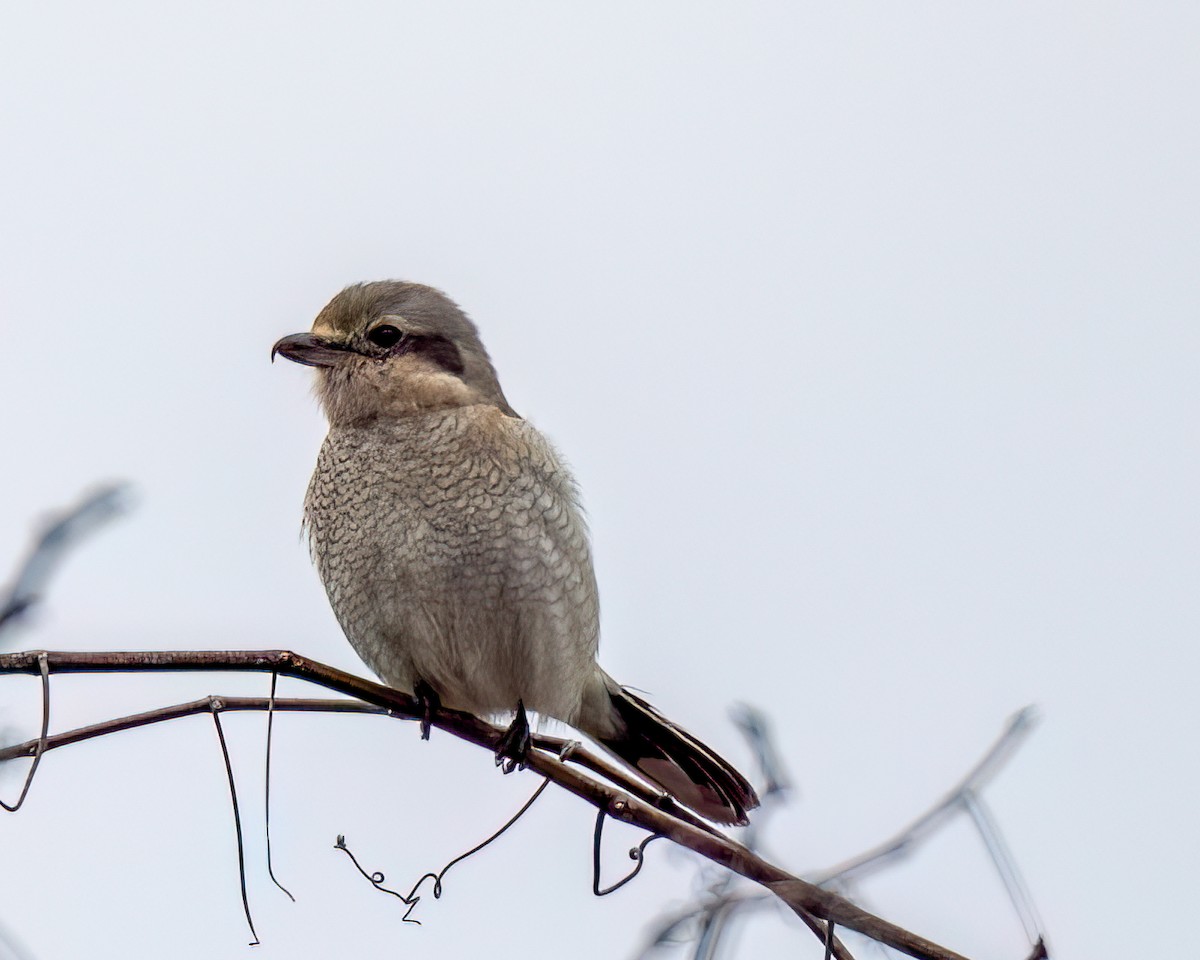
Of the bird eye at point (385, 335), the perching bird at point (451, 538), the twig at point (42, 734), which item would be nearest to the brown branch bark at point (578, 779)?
the twig at point (42, 734)

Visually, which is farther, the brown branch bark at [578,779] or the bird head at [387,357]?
the bird head at [387,357]

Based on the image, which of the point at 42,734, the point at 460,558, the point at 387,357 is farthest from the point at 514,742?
the point at 42,734

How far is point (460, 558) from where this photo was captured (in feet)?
11.0

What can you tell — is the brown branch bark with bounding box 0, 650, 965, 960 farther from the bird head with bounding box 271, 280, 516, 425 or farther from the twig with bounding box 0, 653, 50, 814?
the bird head with bounding box 271, 280, 516, 425

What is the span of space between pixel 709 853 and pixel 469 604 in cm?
164

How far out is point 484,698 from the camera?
356cm

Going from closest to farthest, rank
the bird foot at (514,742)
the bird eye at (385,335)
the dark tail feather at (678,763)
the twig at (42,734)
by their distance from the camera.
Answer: the twig at (42,734) → the bird foot at (514,742) → the dark tail feather at (678,763) → the bird eye at (385,335)

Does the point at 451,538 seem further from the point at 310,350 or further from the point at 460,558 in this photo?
the point at 310,350

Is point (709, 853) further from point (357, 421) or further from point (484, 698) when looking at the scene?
point (357, 421)

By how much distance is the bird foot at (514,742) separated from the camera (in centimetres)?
316

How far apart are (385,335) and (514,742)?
1145 millimetres

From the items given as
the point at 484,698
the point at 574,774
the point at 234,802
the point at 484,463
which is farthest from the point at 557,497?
the point at 234,802

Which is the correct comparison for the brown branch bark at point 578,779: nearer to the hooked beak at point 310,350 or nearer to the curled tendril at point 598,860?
the curled tendril at point 598,860

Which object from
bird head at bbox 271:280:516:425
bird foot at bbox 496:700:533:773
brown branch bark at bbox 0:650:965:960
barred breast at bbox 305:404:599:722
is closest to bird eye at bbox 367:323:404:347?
bird head at bbox 271:280:516:425
